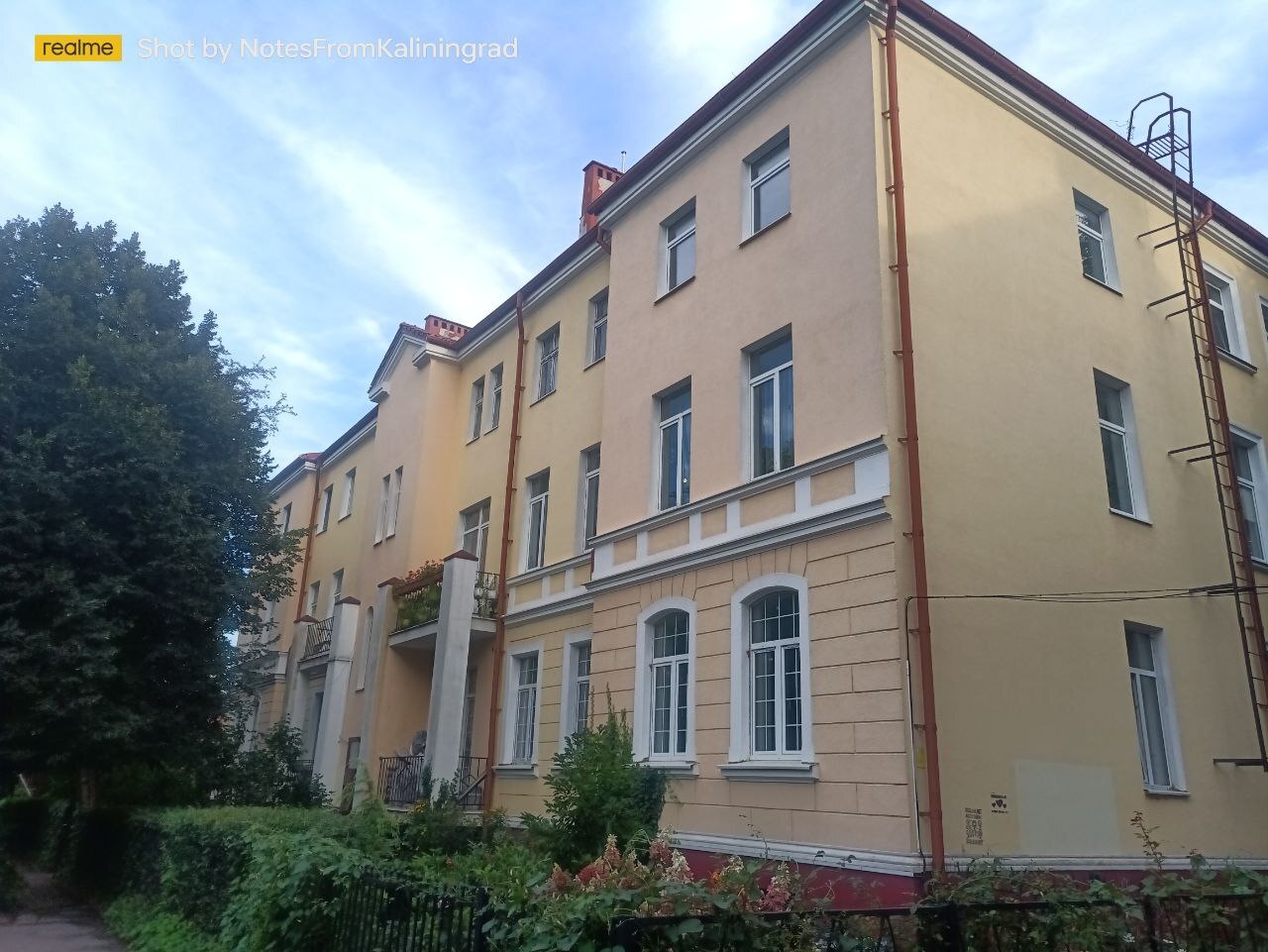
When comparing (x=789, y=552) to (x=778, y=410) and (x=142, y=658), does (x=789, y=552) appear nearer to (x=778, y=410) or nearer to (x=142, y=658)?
(x=778, y=410)

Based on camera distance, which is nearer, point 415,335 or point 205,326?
point 205,326

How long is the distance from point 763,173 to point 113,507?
1153 cm

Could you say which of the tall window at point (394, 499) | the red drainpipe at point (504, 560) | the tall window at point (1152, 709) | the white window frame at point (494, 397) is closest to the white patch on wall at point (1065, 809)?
the tall window at point (1152, 709)

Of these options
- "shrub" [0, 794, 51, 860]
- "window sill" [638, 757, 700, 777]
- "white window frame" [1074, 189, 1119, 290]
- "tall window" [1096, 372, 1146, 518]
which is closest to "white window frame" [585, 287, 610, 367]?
"white window frame" [1074, 189, 1119, 290]

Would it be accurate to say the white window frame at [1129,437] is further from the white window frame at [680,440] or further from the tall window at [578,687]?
the tall window at [578,687]

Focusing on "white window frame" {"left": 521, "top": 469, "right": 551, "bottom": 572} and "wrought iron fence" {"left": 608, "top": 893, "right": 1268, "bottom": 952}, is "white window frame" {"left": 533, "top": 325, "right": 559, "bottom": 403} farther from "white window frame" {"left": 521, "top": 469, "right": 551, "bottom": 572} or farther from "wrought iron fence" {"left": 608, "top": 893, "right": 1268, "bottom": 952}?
"wrought iron fence" {"left": 608, "top": 893, "right": 1268, "bottom": 952}

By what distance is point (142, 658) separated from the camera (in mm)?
16422

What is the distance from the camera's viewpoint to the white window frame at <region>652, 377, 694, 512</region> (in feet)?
45.1

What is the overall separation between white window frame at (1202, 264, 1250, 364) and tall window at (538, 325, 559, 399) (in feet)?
38.2

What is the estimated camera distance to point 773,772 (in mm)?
10562

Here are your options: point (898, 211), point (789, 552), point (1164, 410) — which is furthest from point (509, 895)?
point (1164, 410)

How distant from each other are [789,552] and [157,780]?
13949 mm

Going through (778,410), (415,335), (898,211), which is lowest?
(778,410)

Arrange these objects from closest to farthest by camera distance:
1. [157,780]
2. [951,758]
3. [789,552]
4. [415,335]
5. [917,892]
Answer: [917,892], [951,758], [789,552], [157,780], [415,335]
